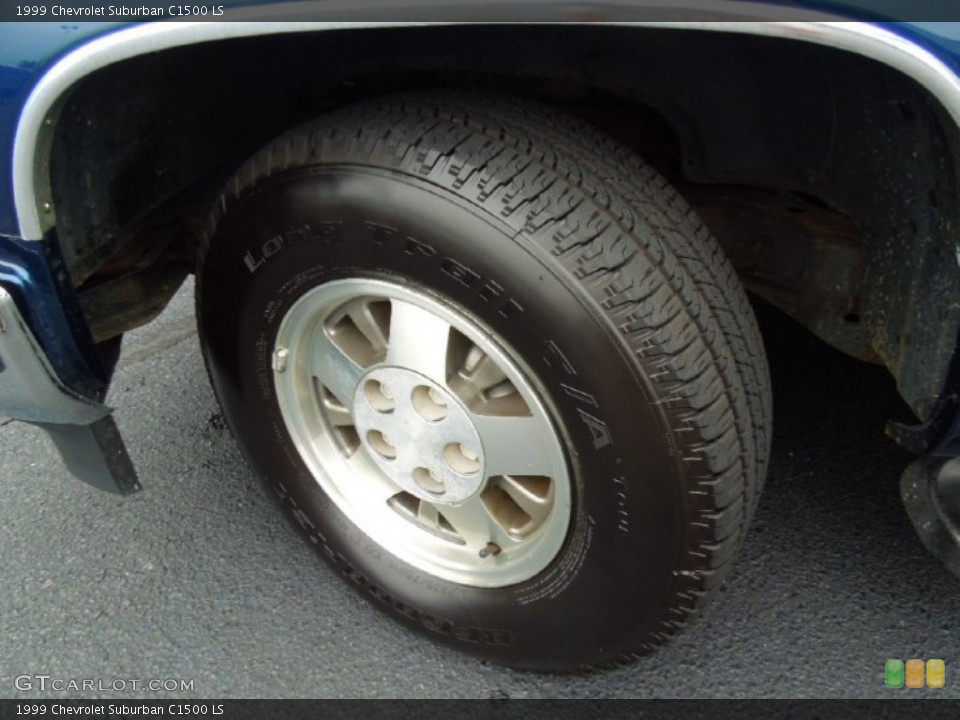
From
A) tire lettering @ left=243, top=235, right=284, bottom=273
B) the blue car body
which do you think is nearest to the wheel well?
the blue car body

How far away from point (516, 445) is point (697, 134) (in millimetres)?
605

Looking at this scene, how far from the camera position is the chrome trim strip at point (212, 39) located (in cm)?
100

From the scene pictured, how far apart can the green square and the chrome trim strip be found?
1.13 metres

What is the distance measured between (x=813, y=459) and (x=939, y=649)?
527 mm

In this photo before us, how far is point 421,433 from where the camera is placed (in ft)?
5.30

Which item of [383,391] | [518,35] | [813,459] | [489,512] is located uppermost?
[518,35]

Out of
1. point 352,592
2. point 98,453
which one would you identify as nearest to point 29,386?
point 98,453

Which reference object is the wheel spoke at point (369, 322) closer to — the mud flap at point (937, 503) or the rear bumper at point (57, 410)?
the rear bumper at point (57, 410)

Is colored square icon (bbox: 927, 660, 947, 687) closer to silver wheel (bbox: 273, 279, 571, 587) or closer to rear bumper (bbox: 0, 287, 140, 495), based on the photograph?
silver wheel (bbox: 273, 279, 571, 587)

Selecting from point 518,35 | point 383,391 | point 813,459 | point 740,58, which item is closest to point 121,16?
point 518,35

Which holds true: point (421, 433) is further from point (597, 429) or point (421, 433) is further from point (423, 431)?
point (597, 429)

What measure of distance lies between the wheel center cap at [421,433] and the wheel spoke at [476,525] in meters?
0.02

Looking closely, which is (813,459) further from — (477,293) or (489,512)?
(477,293)

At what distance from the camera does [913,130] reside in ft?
4.16
